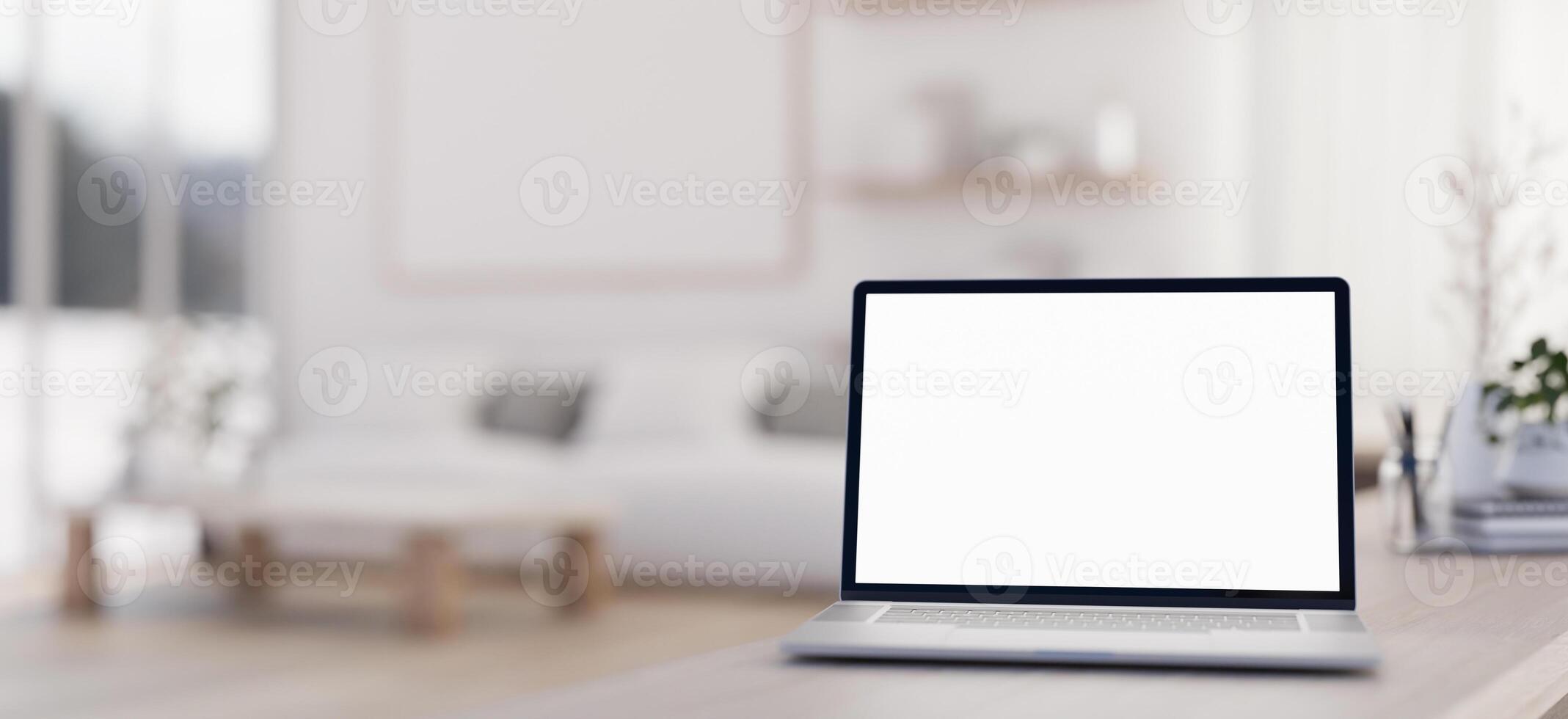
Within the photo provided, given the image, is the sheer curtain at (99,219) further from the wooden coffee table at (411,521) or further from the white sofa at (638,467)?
the white sofa at (638,467)

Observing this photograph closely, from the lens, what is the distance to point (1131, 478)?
2.86 ft

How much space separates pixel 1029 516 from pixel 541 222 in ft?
13.8

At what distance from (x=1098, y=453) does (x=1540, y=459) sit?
68 centimetres

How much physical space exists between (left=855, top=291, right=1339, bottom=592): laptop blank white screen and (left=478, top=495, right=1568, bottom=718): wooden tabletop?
10 centimetres

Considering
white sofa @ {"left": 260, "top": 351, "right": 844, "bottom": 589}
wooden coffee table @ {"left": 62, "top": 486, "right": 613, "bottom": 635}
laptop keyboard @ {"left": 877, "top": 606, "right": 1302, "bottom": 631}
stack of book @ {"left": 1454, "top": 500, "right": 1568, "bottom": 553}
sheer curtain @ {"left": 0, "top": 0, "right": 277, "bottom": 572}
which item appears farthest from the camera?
sheer curtain @ {"left": 0, "top": 0, "right": 277, "bottom": 572}

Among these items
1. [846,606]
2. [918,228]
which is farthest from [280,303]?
[846,606]

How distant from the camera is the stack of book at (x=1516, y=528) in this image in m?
1.24

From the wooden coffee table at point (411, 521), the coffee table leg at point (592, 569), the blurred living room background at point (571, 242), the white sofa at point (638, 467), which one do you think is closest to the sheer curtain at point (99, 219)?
the blurred living room background at point (571, 242)

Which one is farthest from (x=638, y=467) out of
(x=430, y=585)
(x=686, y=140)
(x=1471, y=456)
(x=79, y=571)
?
(x=1471, y=456)

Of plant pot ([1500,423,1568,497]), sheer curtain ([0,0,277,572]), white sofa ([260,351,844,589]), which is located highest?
sheer curtain ([0,0,277,572])

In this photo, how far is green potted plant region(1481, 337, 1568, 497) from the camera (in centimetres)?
129

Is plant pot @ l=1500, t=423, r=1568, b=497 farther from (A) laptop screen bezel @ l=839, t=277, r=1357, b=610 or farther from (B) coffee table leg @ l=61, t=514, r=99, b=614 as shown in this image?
(B) coffee table leg @ l=61, t=514, r=99, b=614

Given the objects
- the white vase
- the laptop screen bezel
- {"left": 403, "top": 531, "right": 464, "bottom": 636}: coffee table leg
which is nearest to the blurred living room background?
{"left": 403, "top": 531, "right": 464, "bottom": 636}: coffee table leg

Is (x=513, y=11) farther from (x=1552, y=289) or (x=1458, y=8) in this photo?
(x=1552, y=289)
